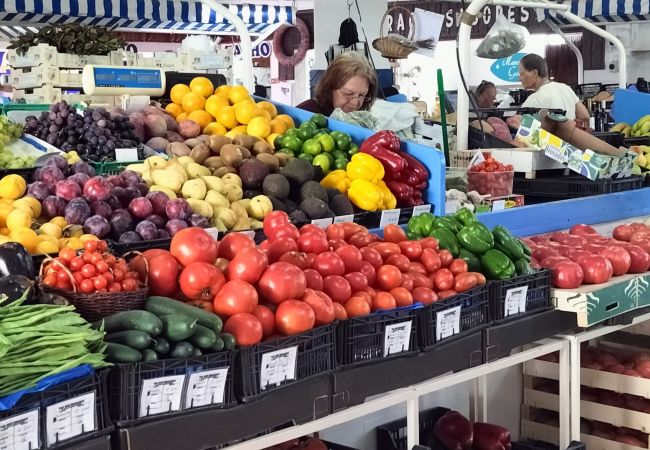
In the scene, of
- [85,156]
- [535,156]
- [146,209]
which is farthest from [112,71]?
[535,156]

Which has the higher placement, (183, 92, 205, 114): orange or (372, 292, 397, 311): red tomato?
(183, 92, 205, 114): orange

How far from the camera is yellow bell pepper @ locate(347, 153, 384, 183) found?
13.6ft

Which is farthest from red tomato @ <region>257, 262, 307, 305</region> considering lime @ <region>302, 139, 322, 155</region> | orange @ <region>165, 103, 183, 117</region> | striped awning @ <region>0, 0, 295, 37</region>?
striped awning @ <region>0, 0, 295, 37</region>

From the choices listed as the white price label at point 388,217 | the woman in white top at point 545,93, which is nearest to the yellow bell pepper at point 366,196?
the white price label at point 388,217

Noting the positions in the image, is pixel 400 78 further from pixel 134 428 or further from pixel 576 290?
pixel 134 428

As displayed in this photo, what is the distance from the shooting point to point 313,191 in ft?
12.8

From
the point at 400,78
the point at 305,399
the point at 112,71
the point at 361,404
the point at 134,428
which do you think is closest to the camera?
the point at 134,428

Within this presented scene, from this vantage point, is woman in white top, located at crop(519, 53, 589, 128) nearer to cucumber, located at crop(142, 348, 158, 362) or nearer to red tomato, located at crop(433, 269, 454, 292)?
red tomato, located at crop(433, 269, 454, 292)

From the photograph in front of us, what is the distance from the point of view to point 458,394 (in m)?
3.71

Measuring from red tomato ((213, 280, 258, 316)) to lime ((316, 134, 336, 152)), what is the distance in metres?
2.05

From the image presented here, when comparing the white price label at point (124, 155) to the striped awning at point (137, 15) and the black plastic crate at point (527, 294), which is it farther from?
the striped awning at point (137, 15)

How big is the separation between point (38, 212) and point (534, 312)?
1864mm

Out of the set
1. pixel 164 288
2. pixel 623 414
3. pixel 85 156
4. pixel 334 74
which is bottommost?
pixel 623 414

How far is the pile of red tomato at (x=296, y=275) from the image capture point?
238 centimetres
